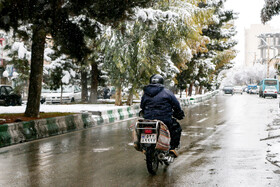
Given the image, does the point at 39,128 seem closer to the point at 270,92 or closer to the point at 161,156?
the point at 161,156

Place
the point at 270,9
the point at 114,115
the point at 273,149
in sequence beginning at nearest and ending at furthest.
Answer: the point at 273,149
the point at 270,9
the point at 114,115

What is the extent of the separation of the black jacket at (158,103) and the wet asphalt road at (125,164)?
101cm

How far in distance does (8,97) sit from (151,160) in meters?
25.8

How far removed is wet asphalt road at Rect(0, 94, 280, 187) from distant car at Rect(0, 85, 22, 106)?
18932mm

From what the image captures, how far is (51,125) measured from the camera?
48.4 ft

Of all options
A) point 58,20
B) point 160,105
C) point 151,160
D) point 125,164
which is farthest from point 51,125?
point 151,160

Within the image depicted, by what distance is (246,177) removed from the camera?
7312 millimetres

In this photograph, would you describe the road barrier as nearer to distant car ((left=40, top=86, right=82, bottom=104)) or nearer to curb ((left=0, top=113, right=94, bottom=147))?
curb ((left=0, top=113, right=94, bottom=147))

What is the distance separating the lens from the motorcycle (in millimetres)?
7355

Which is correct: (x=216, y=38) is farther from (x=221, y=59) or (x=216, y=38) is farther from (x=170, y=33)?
(x=170, y=33)

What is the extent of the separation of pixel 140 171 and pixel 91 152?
9.26ft

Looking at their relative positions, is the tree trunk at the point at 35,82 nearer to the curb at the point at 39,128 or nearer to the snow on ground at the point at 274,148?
the curb at the point at 39,128

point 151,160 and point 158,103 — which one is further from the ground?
point 158,103

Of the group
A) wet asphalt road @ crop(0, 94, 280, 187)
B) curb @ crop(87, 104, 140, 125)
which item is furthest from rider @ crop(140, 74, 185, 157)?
curb @ crop(87, 104, 140, 125)
